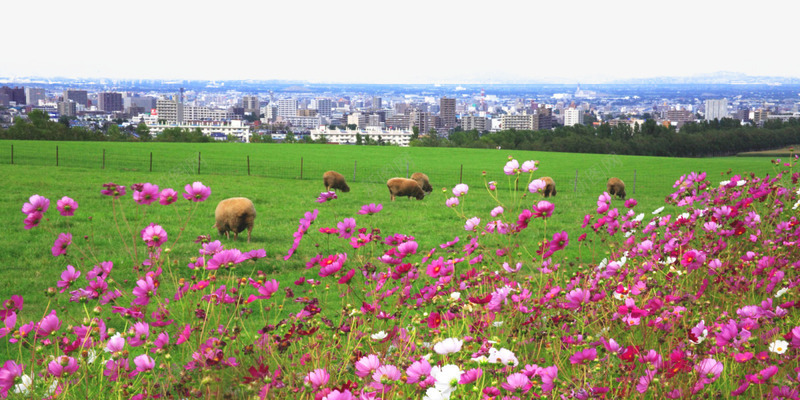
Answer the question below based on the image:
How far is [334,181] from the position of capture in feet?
93.1

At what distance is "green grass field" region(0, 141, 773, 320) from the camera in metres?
12.9

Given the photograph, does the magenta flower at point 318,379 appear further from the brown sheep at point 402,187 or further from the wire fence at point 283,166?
the wire fence at point 283,166

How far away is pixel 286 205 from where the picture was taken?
22.0m

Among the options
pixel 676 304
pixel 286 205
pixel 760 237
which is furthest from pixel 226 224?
pixel 676 304

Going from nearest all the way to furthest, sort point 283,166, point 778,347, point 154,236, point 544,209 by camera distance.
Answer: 1. point 778,347
2. point 154,236
3. point 544,209
4. point 283,166

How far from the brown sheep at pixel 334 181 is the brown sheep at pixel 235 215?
13476 mm

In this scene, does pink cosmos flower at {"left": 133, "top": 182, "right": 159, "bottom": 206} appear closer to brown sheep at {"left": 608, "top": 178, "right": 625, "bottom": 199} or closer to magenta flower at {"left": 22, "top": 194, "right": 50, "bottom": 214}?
magenta flower at {"left": 22, "top": 194, "right": 50, "bottom": 214}

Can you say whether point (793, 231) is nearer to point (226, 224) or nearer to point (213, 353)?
point (213, 353)

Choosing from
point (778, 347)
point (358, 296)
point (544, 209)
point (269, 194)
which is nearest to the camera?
point (778, 347)

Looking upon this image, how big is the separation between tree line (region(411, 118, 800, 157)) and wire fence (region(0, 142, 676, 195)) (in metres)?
24.0

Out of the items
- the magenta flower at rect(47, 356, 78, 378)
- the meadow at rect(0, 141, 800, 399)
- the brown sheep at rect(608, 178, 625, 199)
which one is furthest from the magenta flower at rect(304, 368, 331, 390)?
the brown sheep at rect(608, 178, 625, 199)

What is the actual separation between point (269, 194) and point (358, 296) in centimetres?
2058

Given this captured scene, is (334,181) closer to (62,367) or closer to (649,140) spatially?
(62,367)

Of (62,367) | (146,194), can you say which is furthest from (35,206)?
(62,367)
